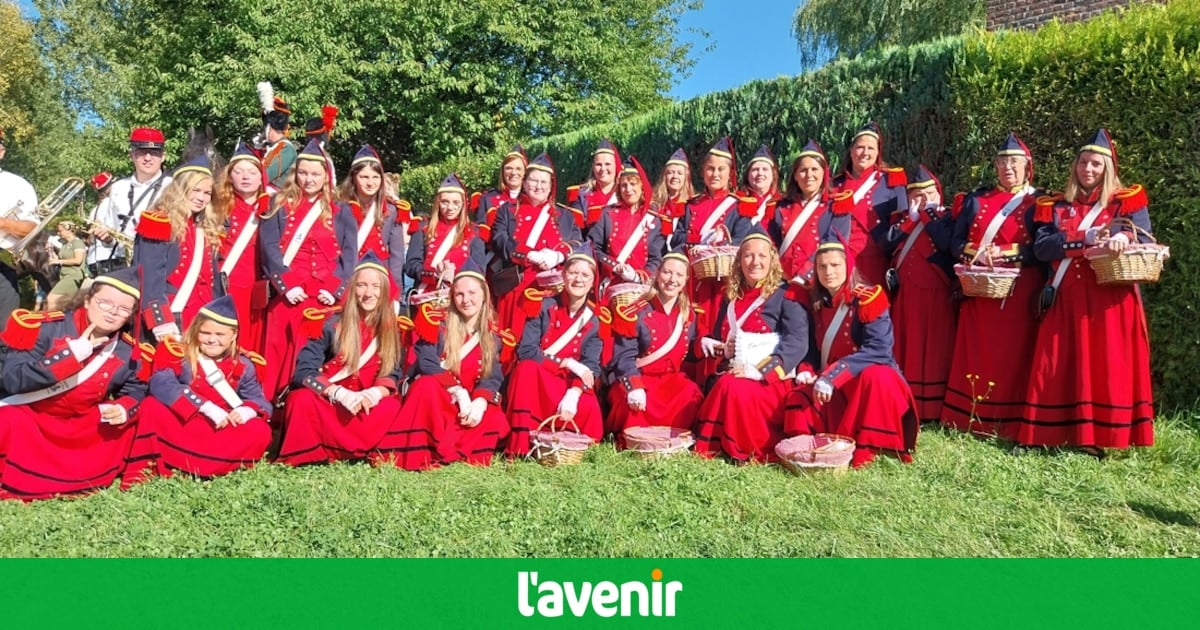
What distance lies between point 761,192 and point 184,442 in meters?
4.51

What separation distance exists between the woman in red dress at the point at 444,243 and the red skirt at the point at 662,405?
190 cm

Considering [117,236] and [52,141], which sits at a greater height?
[52,141]

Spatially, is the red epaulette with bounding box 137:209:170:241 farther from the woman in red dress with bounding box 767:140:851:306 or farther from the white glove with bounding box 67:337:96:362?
the woman in red dress with bounding box 767:140:851:306

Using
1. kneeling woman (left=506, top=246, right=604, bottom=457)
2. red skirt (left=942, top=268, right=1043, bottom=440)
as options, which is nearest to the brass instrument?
kneeling woman (left=506, top=246, right=604, bottom=457)

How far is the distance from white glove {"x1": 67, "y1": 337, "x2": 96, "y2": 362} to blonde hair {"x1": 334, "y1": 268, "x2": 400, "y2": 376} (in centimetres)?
136

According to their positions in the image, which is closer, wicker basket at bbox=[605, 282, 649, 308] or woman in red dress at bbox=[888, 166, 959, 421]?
wicker basket at bbox=[605, 282, 649, 308]

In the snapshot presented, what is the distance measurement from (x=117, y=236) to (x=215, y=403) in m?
2.10

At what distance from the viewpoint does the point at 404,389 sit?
5434mm

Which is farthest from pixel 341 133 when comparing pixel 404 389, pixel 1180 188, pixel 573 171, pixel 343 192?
pixel 1180 188

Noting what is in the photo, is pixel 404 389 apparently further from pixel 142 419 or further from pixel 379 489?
pixel 142 419

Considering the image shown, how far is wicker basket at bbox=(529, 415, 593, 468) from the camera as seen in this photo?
511cm

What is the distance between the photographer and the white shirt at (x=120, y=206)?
20.5ft

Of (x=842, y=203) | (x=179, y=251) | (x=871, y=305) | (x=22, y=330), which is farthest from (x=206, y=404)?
(x=842, y=203)

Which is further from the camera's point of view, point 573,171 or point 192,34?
point 192,34
